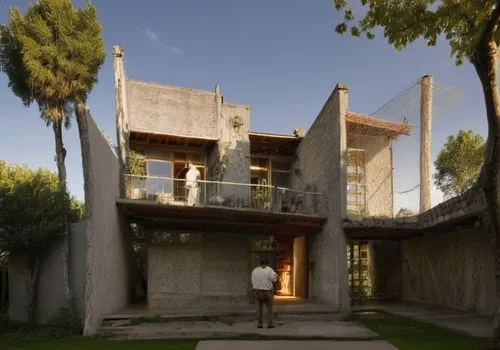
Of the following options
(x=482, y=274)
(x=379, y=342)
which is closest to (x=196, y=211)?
(x=379, y=342)

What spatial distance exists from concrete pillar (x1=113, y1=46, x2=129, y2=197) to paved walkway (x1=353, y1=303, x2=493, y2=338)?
892 cm

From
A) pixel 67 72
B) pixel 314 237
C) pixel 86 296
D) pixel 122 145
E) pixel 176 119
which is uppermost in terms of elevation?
pixel 67 72

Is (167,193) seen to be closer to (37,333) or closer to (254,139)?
(254,139)

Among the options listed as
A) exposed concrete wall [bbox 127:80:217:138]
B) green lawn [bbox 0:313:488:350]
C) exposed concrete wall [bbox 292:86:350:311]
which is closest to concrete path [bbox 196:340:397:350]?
green lawn [bbox 0:313:488:350]

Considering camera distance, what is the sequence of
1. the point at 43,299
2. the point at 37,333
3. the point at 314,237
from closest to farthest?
the point at 37,333 → the point at 43,299 → the point at 314,237

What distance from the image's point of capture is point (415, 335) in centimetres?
908

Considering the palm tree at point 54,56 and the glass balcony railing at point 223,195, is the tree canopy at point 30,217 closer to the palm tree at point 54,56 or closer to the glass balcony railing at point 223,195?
the palm tree at point 54,56

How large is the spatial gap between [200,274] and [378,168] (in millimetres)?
7632

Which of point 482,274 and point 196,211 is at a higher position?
point 196,211

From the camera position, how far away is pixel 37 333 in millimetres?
9188

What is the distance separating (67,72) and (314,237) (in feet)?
33.0

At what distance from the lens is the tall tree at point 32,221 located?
10547 millimetres

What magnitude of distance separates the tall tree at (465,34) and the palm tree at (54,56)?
10.1 metres

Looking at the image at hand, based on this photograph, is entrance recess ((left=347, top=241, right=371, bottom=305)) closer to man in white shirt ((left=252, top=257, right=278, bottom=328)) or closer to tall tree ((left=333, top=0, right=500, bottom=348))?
man in white shirt ((left=252, top=257, right=278, bottom=328))
